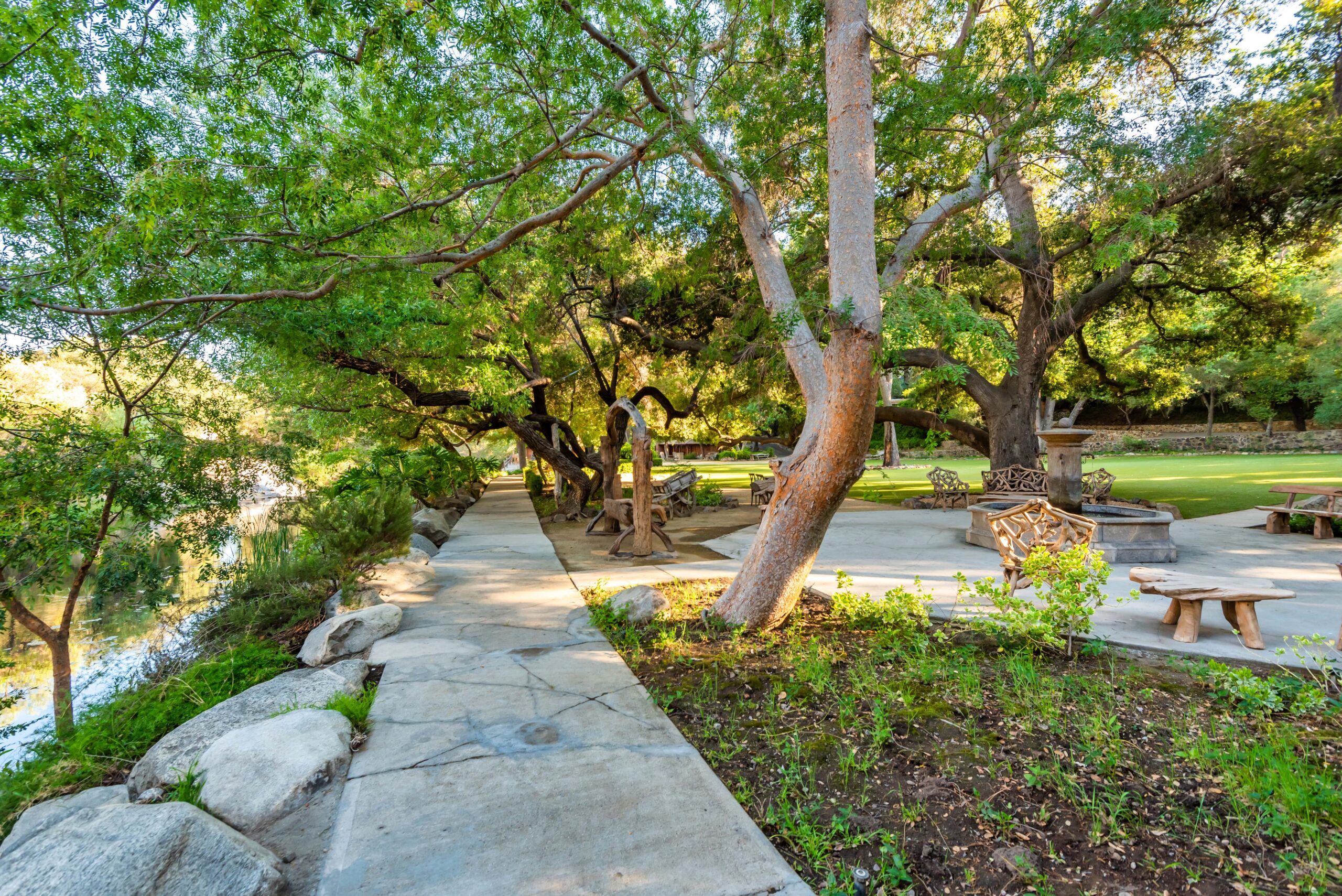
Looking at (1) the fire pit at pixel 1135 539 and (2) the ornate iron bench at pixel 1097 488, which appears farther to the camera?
(2) the ornate iron bench at pixel 1097 488

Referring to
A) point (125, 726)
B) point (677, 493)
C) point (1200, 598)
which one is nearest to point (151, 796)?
point (125, 726)

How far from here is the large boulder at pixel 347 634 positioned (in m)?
4.54

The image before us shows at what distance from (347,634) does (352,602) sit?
2.94 ft

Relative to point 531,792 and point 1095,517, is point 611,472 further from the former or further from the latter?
point 531,792

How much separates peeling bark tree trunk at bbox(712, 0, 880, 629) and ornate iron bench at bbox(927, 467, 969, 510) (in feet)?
33.5

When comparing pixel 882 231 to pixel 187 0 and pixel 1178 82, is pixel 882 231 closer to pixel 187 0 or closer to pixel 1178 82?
pixel 1178 82

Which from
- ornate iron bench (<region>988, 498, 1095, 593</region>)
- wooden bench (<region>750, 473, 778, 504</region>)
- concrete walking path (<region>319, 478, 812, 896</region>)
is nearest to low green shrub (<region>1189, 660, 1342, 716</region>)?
ornate iron bench (<region>988, 498, 1095, 593</region>)

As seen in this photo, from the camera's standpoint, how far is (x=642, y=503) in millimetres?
8414

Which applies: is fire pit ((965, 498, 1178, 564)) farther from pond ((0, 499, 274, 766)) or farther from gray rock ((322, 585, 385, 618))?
pond ((0, 499, 274, 766))

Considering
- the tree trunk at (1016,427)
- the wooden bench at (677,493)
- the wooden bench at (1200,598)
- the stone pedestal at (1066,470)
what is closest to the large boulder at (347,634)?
the wooden bench at (1200,598)

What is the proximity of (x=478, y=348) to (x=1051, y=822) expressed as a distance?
10.6m

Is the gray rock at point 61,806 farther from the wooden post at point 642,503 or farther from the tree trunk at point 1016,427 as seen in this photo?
the tree trunk at point 1016,427

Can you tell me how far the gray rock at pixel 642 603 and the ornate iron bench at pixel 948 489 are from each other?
33.8 ft

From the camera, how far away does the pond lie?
4.96m
